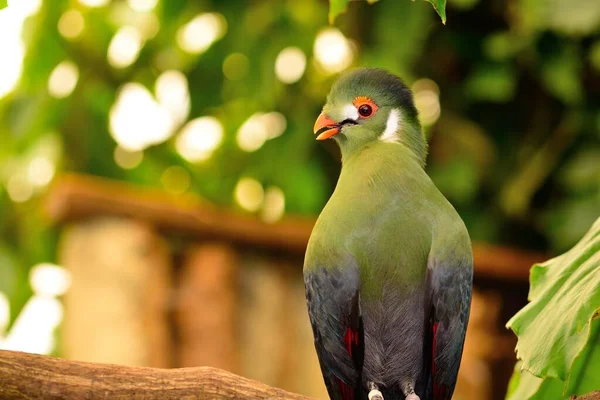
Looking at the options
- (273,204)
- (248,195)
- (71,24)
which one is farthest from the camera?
(71,24)

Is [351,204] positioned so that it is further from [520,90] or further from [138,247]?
[520,90]

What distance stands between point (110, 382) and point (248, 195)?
288 cm

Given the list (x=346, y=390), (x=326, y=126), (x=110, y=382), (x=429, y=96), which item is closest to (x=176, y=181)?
(x=429, y=96)

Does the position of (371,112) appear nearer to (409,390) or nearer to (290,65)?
Answer: (409,390)

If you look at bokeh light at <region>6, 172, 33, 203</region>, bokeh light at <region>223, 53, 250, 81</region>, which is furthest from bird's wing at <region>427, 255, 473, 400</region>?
bokeh light at <region>6, 172, 33, 203</region>

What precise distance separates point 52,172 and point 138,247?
93cm

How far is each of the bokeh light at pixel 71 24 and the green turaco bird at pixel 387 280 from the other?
9.40ft

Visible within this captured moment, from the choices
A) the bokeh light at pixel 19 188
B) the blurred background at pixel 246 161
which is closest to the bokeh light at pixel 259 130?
the blurred background at pixel 246 161

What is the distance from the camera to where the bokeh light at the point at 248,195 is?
4.32 m

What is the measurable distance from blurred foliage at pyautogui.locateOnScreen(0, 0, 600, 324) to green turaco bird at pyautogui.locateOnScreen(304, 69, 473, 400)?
6.75ft

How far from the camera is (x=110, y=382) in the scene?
4.99 feet

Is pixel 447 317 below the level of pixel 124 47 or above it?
below

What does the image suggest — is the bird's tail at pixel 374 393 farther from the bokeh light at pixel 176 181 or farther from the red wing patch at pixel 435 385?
the bokeh light at pixel 176 181

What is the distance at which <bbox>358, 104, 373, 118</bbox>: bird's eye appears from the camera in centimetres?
194
